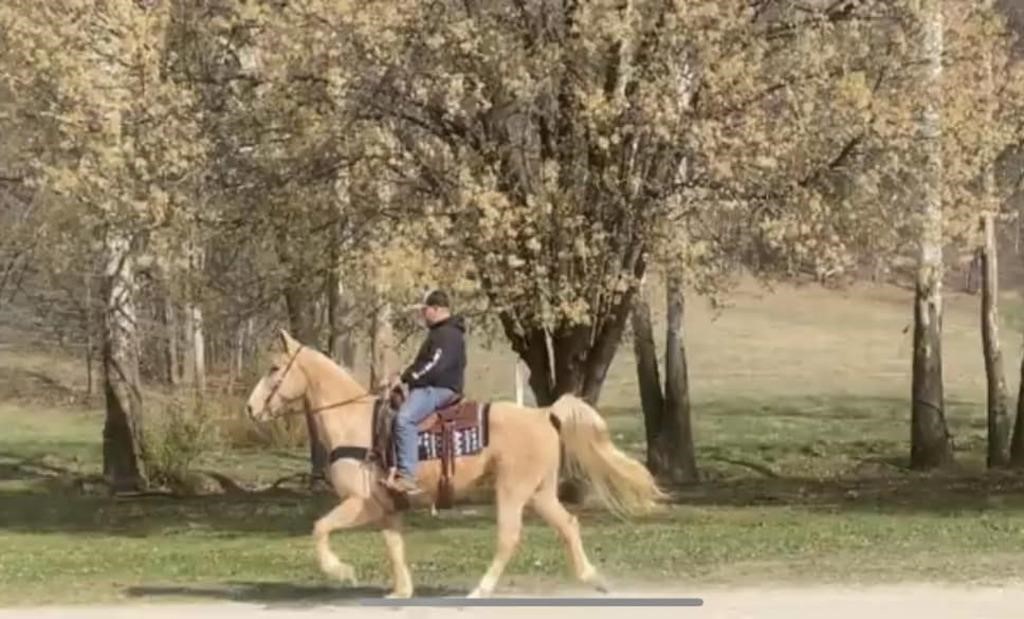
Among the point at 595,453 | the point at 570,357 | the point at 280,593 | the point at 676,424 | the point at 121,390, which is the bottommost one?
the point at 280,593

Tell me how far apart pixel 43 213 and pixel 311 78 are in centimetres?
647

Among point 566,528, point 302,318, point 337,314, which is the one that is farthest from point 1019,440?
point 566,528

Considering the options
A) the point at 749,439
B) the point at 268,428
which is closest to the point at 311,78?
the point at 268,428

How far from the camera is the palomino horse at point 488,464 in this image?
51.9 feet

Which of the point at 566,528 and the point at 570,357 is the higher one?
the point at 570,357

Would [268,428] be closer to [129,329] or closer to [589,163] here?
[129,329]

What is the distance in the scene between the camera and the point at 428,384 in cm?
1584

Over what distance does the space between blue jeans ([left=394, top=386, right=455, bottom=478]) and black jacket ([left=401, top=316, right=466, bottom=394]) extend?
0.24 ft

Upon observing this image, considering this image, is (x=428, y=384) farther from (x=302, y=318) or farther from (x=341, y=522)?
(x=302, y=318)

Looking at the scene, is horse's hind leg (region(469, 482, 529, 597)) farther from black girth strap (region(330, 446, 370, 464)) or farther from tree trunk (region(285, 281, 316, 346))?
tree trunk (region(285, 281, 316, 346))

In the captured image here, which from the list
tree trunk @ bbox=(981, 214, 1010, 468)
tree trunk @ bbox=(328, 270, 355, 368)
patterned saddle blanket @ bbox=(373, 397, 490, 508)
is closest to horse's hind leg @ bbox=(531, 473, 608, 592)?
patterned saddle blanket @ bbox=(373, 397, 490, 508)

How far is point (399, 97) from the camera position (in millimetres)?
23562

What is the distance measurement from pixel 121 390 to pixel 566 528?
69.4 ft

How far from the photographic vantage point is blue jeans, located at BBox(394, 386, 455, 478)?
1575 centimetres
